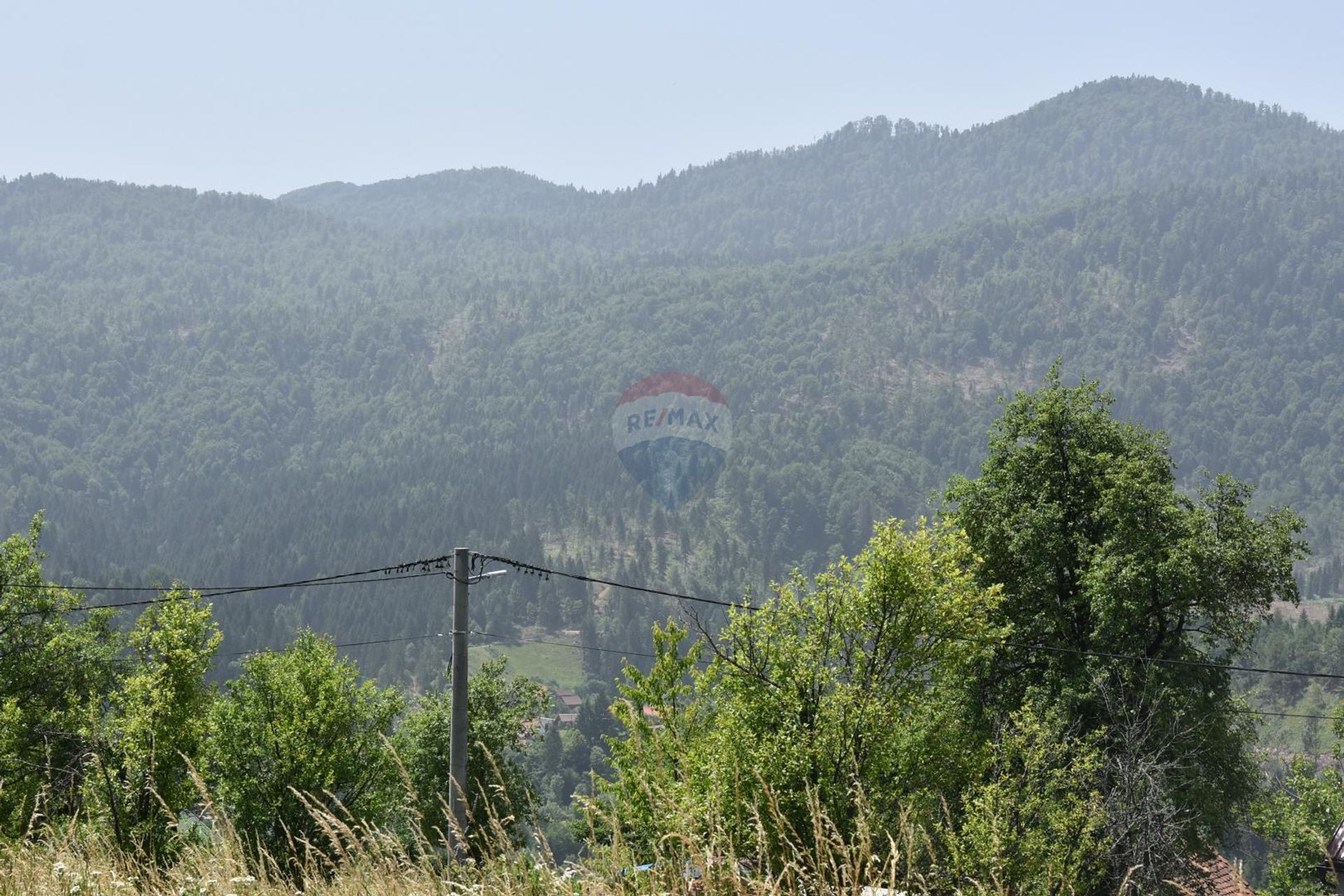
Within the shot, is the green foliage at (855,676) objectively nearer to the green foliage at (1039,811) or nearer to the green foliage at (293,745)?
the green foliage at (1039,811)

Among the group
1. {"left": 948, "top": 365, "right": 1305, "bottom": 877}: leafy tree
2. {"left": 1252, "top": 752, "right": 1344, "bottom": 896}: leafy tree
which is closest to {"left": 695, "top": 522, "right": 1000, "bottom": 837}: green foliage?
{"left": 948, "top": 365, "right": 1305, "bottom": 877}: leafy tree

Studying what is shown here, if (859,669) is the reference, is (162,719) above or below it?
below

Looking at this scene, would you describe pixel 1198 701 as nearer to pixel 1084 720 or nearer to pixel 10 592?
pixel 1084 720

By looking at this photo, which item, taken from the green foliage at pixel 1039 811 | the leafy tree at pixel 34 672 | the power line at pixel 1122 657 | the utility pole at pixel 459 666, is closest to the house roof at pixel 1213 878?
the green foliage at pixel 1039 811

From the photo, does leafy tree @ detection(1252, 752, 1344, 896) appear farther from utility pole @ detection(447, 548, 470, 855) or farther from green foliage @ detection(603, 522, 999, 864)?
utility pole @ detection(447, 548, 470, 855)

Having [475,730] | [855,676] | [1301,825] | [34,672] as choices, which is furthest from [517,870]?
[1301,825]

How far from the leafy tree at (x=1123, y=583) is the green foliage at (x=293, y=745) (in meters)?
15.2

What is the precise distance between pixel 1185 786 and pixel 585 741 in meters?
157

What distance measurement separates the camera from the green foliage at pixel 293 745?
32.0m

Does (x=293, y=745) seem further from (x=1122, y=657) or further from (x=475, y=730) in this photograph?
(x=1122, y=657)

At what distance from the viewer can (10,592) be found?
102ft

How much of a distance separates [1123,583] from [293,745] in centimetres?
2007

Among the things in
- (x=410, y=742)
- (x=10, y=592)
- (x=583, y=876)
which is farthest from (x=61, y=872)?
(x=410, y=742)

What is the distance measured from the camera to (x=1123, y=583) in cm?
2773
